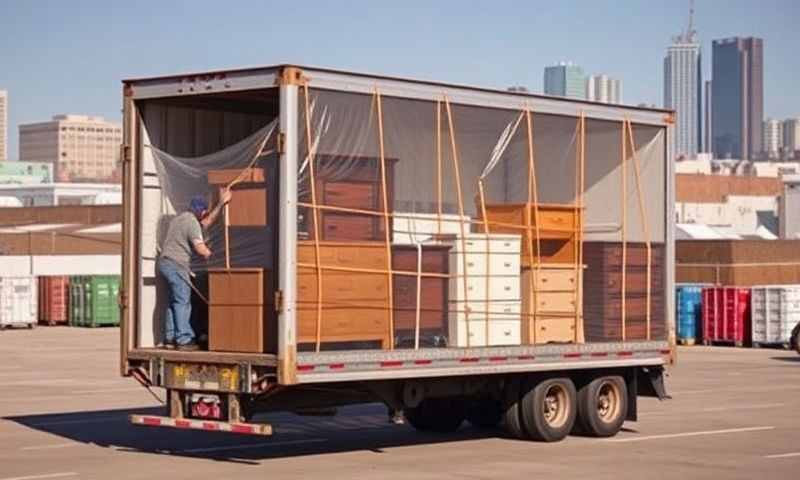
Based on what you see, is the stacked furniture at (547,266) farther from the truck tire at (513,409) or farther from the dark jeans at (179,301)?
the dark jeans at (179,301)

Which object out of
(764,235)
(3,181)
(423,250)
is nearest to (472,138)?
(423,250)

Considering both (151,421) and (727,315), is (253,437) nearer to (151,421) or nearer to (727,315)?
(151,421)

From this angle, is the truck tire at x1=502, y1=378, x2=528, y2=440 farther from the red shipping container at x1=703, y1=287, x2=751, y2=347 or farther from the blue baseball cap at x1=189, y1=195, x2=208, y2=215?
the red shipping container at x1=703, y1=287, x2=751, y2=347

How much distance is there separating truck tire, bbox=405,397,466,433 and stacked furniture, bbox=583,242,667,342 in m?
1.97

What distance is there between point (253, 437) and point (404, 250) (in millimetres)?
3839

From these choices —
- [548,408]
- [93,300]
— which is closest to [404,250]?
[548,408]

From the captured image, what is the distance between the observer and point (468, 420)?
20.8 meters

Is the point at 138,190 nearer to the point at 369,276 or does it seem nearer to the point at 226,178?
the point at 226,178

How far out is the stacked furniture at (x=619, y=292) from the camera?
19.4m

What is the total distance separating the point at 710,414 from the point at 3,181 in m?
152

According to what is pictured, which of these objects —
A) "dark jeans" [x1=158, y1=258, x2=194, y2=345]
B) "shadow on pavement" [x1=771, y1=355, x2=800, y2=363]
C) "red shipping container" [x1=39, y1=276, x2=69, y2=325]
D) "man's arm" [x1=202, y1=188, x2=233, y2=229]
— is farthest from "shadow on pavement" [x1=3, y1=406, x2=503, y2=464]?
"red shipping container" [x1=39, y1=276, x2=69, y2=325]

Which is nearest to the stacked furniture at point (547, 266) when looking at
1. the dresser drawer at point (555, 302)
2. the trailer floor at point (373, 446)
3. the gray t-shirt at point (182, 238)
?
the dresser drawer at point (555, 302)

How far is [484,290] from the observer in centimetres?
1803

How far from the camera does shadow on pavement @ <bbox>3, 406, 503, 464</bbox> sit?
18359 mm
